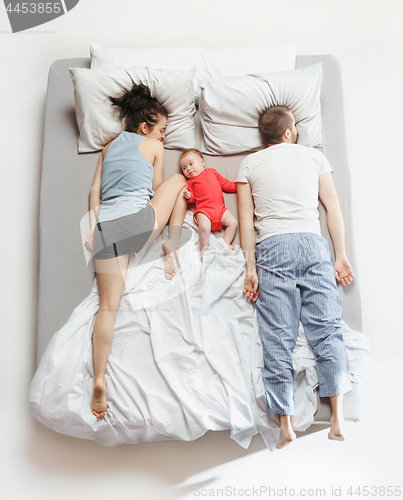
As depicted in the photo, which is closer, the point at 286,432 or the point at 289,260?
the point at 286,432

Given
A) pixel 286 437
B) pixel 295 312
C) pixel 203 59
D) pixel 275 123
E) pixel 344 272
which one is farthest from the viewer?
pixel 203 59

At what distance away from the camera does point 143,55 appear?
1.86 meters

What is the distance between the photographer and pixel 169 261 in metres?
1.57

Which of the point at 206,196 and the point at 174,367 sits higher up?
the point at 206,196

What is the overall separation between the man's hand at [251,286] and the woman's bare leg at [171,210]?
0.97 ft

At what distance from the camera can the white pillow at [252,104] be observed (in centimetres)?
173

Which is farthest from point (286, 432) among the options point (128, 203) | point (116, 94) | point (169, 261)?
point (116, 94)

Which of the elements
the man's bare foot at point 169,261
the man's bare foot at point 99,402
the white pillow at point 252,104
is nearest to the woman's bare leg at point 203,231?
the man's bare foot at point 169,261

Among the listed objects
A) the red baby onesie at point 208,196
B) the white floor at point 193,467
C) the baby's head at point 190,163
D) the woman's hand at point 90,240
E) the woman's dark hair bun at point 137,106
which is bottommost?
the white floor at point 193,467

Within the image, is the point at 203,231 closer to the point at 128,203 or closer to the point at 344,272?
the point at 128,203

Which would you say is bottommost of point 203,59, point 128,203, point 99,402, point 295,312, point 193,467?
point 193,467

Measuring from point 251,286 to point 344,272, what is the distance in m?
0.39

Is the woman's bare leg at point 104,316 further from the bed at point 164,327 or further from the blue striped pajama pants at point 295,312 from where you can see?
the blue striped pajama pants at point 295,312

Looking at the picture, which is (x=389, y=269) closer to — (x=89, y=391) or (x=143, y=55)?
(x=89, y=391)
